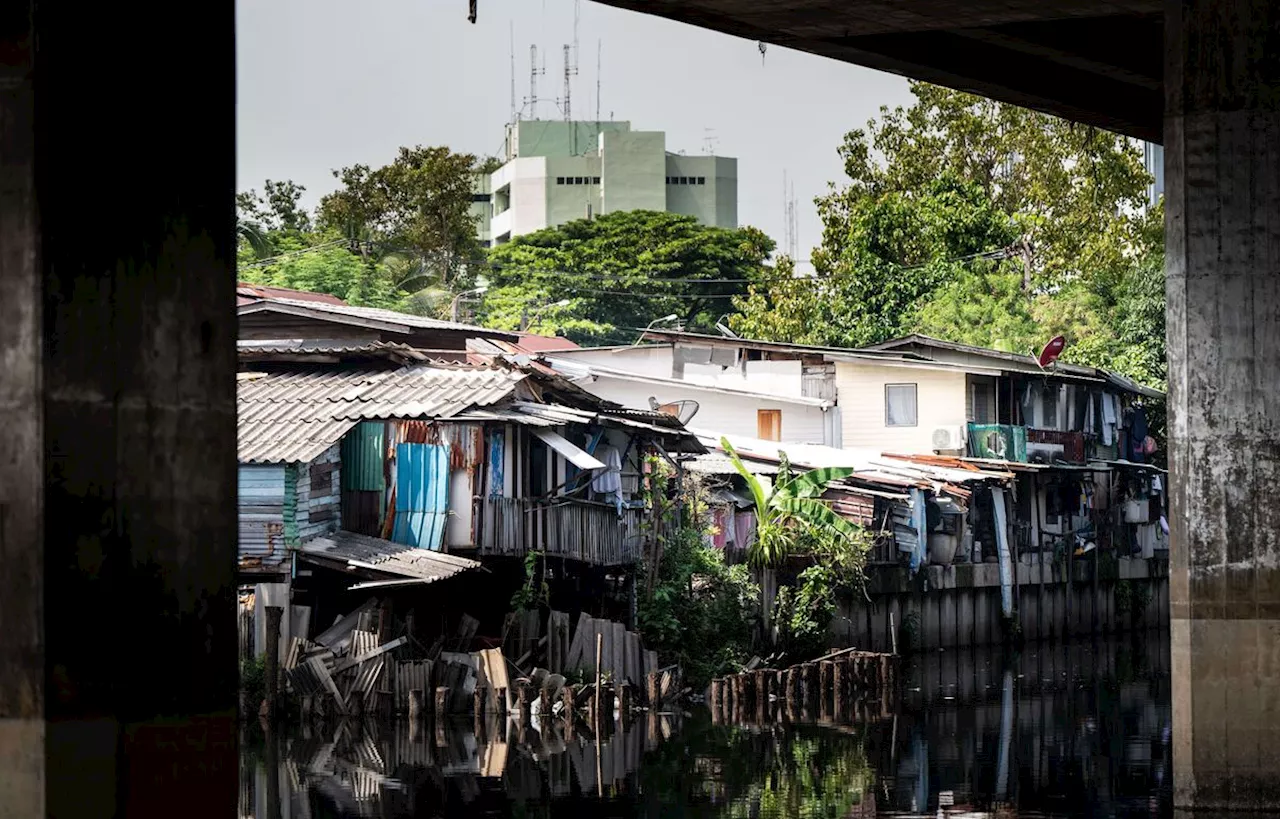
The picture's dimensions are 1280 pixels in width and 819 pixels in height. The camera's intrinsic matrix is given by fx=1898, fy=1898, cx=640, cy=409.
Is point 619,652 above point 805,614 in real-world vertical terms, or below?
below

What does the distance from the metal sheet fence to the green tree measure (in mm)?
32174

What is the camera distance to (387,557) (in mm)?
27938

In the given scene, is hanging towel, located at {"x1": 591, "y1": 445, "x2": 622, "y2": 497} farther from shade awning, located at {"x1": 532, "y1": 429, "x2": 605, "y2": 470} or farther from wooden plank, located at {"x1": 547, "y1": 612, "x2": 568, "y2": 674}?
wooden plank, located at {"x1": 547, "y1": 612, "x2": 568, "y2": 674}

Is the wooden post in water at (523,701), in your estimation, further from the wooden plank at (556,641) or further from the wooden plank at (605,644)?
the wooden plank at (605,644)

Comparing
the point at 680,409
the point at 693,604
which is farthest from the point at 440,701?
the point at 680,409

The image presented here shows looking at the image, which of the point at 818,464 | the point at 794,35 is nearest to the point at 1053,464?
the point at 818,464

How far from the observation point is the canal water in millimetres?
21500

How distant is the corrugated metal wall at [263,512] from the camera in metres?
27.9

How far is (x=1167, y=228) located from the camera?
18000mm

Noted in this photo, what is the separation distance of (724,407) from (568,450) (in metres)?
16.5

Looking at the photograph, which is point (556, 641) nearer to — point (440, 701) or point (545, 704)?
point (545, 704)

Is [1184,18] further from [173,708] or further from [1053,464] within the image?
[1053,464]

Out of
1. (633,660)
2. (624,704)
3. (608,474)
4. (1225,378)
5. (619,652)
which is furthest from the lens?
(608,474)

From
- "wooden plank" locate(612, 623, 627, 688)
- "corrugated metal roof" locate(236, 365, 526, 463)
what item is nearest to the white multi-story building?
"corrugated metal roof" locate(236, 365, 526, 463)
